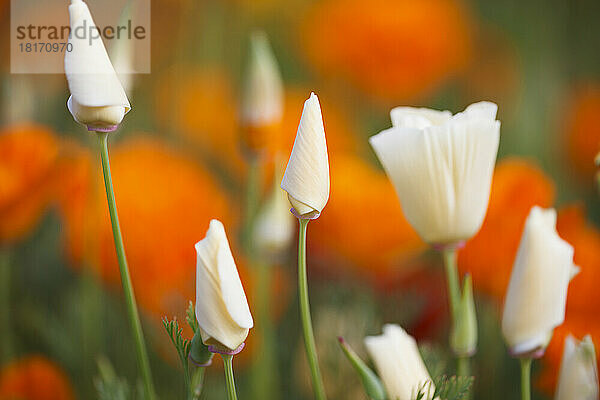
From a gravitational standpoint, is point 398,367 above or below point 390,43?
below

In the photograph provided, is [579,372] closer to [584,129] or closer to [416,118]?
[416,118]

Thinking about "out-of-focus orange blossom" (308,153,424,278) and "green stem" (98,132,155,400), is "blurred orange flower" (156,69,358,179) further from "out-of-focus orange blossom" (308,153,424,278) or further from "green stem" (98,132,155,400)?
"green stem" (98,132,155,400)

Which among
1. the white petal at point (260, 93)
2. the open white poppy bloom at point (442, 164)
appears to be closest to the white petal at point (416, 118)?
the open white poppy bloom at point (442, 164)

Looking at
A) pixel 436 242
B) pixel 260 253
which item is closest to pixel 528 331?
pixel 436 242

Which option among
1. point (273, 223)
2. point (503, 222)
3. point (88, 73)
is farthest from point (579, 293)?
point (88, 73)

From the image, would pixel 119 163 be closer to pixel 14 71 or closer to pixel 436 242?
pixel 14 71

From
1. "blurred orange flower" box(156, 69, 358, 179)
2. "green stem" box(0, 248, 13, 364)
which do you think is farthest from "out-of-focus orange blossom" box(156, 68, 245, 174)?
"green stem" box(0, 248, 13, 364)
